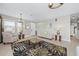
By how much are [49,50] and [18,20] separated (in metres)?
0.74

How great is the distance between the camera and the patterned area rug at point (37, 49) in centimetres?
160

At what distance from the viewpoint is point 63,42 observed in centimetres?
155

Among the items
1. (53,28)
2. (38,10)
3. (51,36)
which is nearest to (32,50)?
(51,36)

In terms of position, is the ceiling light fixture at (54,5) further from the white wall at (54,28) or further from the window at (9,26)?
the window at (9,26)

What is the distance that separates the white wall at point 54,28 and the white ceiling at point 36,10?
4.0 inches

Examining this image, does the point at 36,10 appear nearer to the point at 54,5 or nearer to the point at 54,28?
the point at 54,5

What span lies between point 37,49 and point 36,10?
2.20ft

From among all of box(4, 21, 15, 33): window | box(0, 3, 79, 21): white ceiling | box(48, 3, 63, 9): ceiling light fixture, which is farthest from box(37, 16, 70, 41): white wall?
box(4, 21, 15, 33): window

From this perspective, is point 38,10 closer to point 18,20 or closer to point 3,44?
point 18,20

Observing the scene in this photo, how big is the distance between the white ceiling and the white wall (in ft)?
0.33

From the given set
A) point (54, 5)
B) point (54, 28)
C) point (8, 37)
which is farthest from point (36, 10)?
point (8, 37)

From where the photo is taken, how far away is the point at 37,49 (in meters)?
1.63

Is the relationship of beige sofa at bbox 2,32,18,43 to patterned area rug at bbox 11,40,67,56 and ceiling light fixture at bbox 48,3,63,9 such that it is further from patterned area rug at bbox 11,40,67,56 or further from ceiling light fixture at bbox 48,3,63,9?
ceiling light fixture at bbox 48,3,63,9

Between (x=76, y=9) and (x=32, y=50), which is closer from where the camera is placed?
(x=76, y=9)
